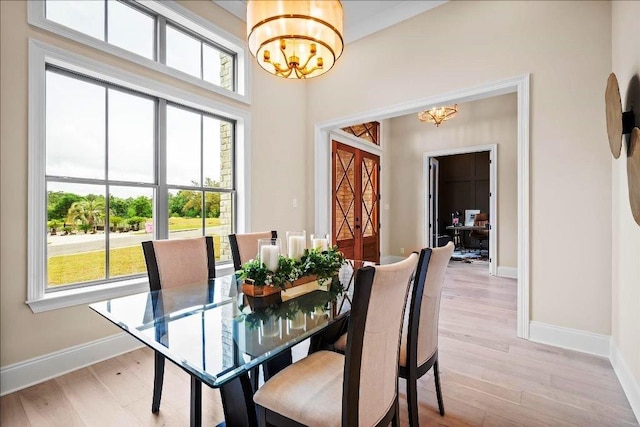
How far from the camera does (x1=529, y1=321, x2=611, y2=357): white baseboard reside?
2.40m

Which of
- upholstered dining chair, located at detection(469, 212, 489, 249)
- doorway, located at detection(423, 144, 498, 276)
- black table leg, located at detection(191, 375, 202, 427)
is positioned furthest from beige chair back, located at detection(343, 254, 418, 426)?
upholstered dining chair, located at detection(469, 212, 489, 249)

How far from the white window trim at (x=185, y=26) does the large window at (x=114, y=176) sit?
276 millimetres

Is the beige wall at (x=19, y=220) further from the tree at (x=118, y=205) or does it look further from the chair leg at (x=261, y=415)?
the chair leg at (x=261, y=415)

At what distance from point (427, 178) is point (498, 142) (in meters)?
1.33

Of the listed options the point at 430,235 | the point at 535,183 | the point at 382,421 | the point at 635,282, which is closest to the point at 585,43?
the point at 535,183

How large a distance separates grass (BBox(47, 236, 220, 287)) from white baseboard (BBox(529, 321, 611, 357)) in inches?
142

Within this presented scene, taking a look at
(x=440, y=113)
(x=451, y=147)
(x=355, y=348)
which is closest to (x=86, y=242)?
(x=355, y=348)

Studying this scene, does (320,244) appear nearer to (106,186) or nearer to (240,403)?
(240,403)

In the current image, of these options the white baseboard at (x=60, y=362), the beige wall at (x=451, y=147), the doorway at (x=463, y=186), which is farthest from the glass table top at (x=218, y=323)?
the doorway at (x=463, y=186)

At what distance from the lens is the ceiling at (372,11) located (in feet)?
10.8

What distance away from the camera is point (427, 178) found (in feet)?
19.5

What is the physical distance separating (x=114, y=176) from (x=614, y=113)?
3.67 m

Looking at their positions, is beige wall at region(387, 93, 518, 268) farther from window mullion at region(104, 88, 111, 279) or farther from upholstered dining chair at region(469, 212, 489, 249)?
window mullion at region(104, 88, 111, 279)

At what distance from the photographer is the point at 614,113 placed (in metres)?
1.85
